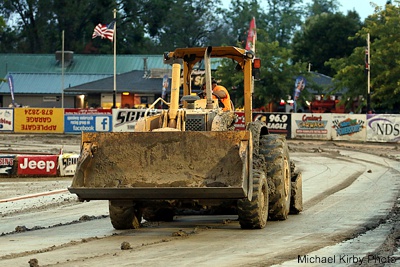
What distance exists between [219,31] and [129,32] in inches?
820

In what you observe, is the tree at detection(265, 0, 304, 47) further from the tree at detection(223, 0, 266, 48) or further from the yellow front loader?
the yellow front loader

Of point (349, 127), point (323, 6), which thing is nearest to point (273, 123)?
point (349, 127)

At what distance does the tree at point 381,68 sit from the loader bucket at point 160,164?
44.1 m

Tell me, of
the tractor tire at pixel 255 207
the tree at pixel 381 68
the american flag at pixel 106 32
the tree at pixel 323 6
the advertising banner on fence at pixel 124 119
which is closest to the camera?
the tractor tire at pixel 255 207

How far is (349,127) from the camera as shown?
44.6 meters

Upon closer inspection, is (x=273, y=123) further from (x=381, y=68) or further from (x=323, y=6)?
(x=323, y=6)

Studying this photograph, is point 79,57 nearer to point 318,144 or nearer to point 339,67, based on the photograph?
point 339,67

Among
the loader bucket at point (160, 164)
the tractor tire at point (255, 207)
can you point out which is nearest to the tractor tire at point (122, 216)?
the loader bucket at point (160, 164)

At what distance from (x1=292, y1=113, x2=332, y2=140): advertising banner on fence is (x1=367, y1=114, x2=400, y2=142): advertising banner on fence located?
2.09 m

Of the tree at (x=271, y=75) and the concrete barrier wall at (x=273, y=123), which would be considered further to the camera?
the tree at (x=271, y=75)

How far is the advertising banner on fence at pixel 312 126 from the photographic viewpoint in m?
45.1

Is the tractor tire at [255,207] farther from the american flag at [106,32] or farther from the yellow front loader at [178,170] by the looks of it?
the american flag at [106,32]

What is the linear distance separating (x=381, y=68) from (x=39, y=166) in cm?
3630

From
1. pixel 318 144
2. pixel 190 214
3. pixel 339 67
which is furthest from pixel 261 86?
pixel 190 214
